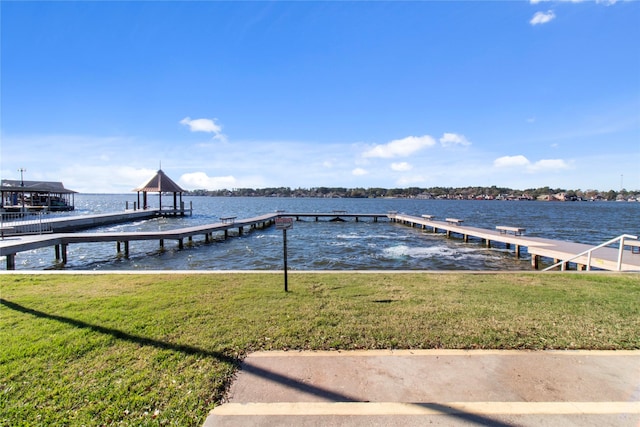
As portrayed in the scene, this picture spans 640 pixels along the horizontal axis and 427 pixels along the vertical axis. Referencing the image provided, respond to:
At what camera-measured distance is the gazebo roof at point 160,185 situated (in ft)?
138

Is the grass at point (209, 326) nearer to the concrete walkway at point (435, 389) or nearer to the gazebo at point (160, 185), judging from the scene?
the concrete walkway at point (435, 389)

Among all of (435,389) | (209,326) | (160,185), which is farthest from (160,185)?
(435,389)

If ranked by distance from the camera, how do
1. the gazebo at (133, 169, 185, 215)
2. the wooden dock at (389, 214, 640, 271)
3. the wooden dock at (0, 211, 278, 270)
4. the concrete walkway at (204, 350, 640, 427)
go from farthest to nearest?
1. the gazebo at (133, 169, 185, 215)
2. the wooden dock at (0, 211, 278, 270)
3. the wooden dock at (389, 214, 640, 271)
4. the concrete walkway at (204, 350, 640, 427)

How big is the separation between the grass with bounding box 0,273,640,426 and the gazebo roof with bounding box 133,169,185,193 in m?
37.4

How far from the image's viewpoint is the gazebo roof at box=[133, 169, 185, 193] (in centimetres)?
4203

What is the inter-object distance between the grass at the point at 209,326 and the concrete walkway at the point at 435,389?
0.83ft

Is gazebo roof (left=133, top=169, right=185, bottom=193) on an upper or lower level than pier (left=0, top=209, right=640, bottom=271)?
upper

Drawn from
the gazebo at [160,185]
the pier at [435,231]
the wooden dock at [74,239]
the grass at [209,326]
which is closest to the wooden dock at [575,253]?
the pier at [435,231]

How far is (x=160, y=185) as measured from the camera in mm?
42281

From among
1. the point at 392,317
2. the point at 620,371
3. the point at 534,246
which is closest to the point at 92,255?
the point at 392,317

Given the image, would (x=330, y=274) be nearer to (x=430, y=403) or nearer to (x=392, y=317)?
(x=392, y=317)

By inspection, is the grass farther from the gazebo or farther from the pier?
the gazebo

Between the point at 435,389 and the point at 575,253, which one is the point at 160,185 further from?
the point at 435,389

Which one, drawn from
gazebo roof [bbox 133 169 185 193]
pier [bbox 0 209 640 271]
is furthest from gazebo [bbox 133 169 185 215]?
pier [bbox 0 209 640 271]
